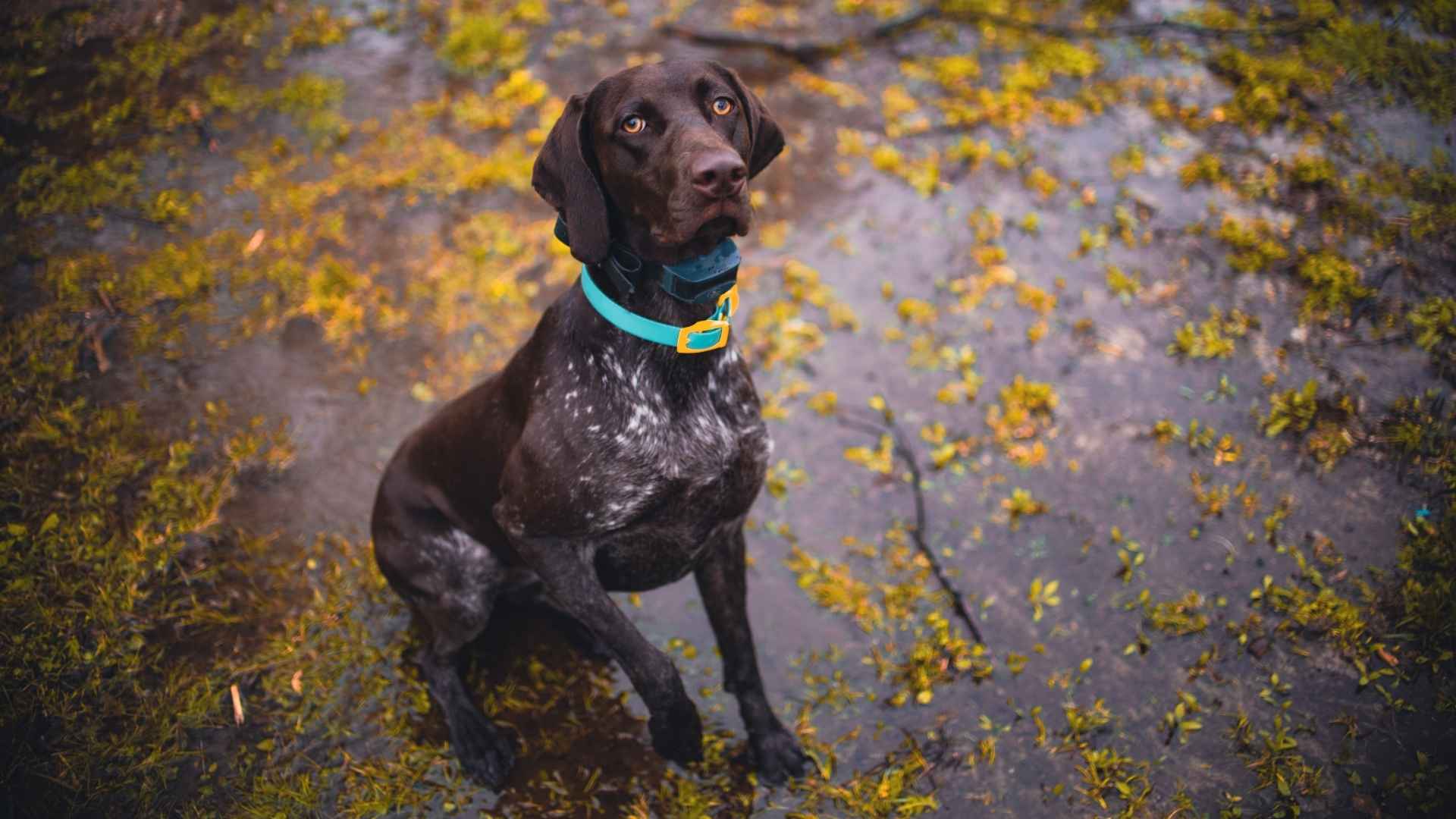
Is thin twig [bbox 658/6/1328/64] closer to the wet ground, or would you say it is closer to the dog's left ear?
the wet ground

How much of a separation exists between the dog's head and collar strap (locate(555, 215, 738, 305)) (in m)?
0.05

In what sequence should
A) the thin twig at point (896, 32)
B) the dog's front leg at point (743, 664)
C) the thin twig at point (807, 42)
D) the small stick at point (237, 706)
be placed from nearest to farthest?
1. the dog's front leg at point (743, 664)
2. the small stick at point (237, 706)
3. the thin twig at point (896, 32)
4. the thin twig at point (807, 42)

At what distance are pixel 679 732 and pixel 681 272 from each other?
176 centimetres

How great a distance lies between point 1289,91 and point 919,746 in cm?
566

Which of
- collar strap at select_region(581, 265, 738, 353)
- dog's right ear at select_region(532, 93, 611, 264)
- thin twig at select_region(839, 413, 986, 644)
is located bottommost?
thin twig at select_region(839, 413, 986, 644)

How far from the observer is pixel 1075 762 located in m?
3.72

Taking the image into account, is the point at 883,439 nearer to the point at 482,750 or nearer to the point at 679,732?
the point at 679,732

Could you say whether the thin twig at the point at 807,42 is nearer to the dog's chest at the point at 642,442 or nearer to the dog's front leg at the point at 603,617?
the dog's chest at the point at 642,442

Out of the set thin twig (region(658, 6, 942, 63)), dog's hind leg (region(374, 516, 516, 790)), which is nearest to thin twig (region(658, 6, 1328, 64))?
thin twig (region(658, 6, 942, 63))

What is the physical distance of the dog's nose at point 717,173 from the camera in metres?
2.72

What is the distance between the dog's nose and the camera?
2717mm

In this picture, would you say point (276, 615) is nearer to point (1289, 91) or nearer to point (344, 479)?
point (344, 479)

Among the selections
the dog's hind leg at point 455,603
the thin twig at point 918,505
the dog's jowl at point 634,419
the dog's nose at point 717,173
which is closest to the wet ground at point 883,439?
the thin twig at point 918,505

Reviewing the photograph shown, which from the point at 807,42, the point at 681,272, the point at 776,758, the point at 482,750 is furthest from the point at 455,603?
the point at 807,42
